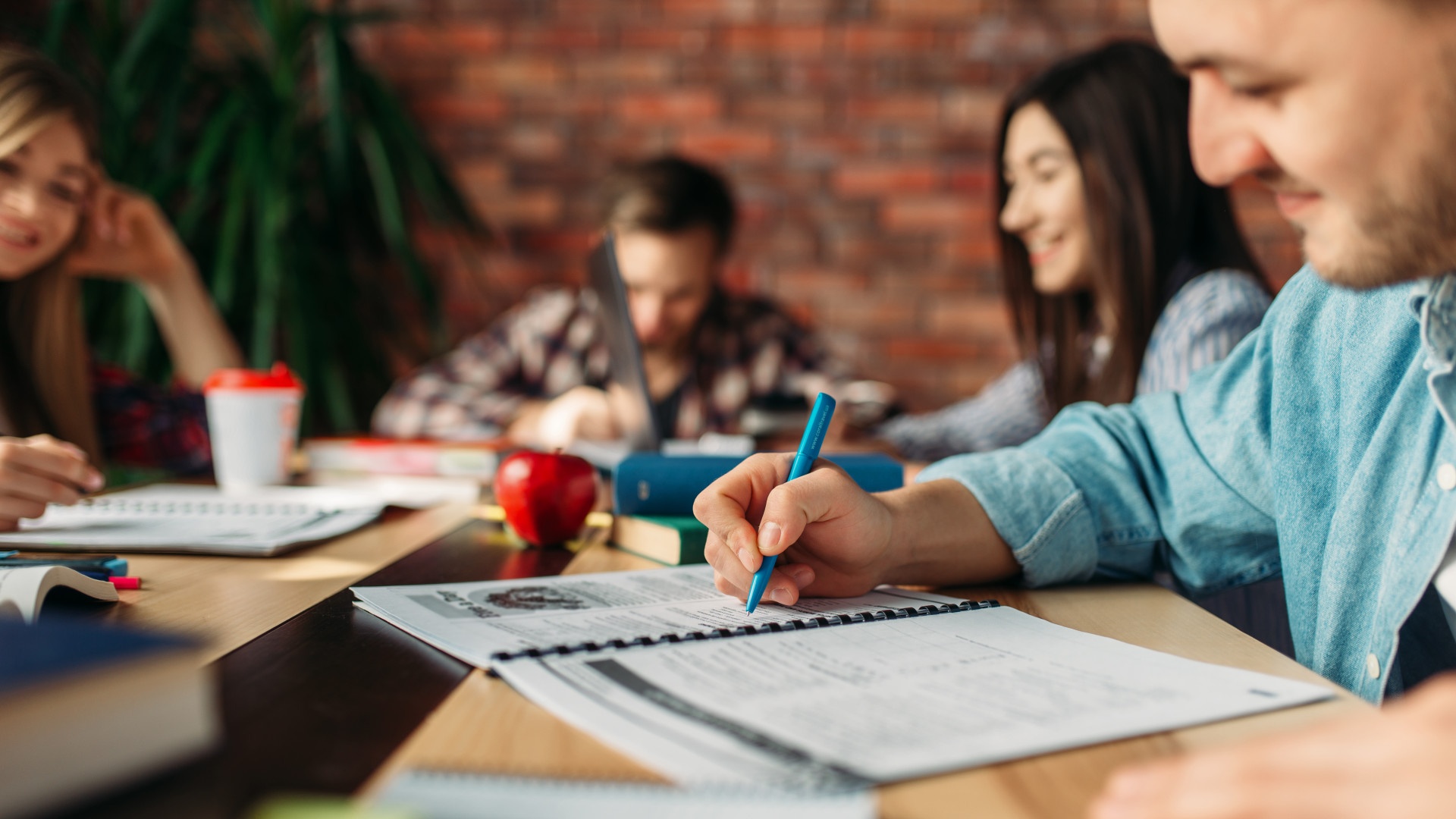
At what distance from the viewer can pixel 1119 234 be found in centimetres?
151

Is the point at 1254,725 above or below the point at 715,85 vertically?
below

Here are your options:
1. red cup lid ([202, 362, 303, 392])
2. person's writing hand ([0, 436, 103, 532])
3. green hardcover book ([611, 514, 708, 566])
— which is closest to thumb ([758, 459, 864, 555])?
green hardcover book ([611, 514, 708, 566])

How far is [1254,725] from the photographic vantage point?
17.3 inches

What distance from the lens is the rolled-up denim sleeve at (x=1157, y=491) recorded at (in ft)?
2.48

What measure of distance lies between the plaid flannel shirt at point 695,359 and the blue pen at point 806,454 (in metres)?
1.61

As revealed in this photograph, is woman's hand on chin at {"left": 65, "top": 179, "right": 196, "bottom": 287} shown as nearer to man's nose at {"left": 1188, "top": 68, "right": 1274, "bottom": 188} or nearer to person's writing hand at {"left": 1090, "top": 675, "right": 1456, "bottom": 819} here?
man's nose at {"left": 1188, "top": 68, "right": 1274, "bottom": 188}

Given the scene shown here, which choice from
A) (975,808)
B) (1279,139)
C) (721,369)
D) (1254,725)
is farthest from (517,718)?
(721,369)

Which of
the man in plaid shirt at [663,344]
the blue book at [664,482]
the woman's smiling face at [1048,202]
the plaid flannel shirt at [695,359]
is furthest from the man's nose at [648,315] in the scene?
the blue book at [664,482]

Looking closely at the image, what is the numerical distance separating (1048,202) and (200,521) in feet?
4.49

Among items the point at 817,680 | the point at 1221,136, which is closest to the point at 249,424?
the point at 817,680

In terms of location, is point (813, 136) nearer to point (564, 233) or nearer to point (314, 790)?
point (564, 233)

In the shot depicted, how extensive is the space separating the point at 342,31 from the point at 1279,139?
2.40 m

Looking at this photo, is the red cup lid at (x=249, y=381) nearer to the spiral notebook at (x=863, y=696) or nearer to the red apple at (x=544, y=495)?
the red apple at (x=544, y=495)

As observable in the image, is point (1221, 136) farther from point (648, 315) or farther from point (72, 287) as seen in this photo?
point (648, 315)
